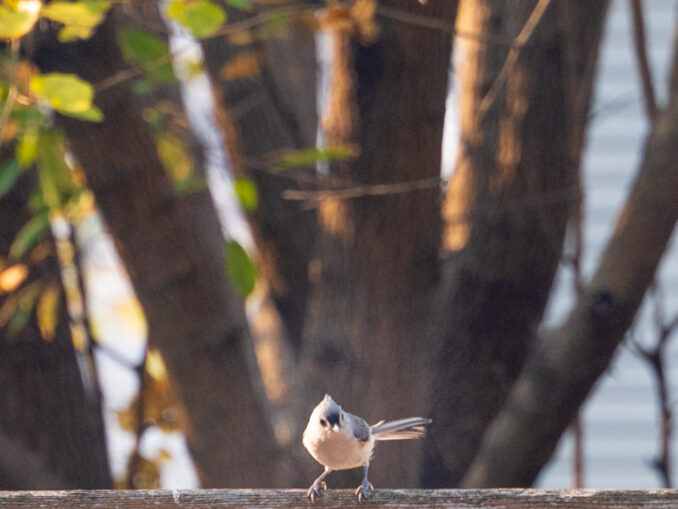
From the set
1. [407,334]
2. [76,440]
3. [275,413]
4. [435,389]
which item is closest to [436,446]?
[435,389]

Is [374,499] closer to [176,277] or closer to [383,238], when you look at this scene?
[383,238]

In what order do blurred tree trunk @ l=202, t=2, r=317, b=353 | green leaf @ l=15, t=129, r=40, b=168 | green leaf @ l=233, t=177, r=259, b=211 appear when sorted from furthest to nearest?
blurred tree trunk @ l=202, t=2, r=317, b=353, green leaf @ l=233, t=177, r=259, b=211, green leaf @ l=15, t=129, r=40, b=168

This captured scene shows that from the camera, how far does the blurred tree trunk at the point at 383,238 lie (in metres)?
2.80

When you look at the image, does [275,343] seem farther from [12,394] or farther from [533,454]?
[533,454]

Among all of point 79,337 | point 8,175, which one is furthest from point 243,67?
point 79,337

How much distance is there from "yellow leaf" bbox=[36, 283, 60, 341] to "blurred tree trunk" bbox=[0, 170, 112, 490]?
2 centimetres

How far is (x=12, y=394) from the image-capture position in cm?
320

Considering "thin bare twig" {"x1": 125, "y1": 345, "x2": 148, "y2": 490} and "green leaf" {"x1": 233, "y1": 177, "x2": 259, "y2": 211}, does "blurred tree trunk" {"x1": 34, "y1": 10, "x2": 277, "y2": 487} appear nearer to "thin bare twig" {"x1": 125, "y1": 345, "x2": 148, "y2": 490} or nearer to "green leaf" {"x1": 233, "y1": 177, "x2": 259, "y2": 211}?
"green leaf" {"x1": 233, "y1": 177, "x2": 259, "y2": 211}

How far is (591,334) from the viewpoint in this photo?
2539 millimetres

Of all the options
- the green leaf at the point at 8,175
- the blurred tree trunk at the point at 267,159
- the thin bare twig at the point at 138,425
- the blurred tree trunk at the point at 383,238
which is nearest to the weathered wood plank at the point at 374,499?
the green leaf at the point at 8,175

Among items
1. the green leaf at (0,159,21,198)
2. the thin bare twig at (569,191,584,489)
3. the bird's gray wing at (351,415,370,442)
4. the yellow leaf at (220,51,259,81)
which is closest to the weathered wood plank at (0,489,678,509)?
the bird's gray wing at (351,415,370,442)

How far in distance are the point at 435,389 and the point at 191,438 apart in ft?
2.65

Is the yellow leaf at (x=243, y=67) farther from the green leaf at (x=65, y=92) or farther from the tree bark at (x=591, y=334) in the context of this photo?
the tree bark at (x=591, y=334)

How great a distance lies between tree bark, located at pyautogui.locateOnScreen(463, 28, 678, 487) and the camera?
252 centimetres
